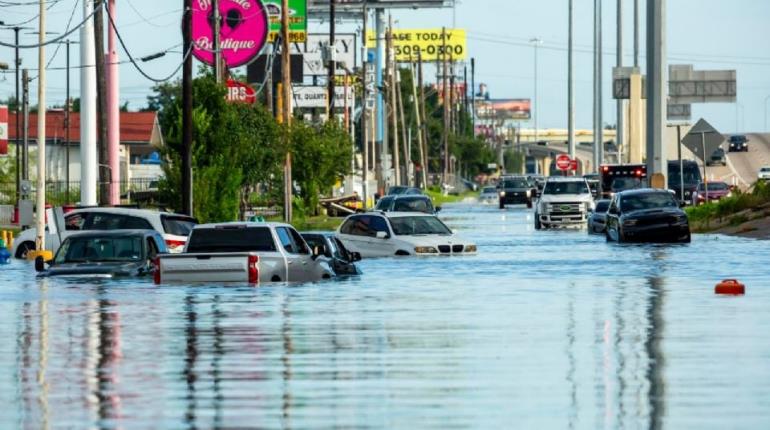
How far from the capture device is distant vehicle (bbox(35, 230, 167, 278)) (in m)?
33.4

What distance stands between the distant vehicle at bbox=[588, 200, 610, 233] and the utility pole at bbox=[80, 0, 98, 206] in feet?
54.4

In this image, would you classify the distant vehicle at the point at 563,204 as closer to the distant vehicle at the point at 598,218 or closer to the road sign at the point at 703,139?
the distant vehicle at the point at 598,218

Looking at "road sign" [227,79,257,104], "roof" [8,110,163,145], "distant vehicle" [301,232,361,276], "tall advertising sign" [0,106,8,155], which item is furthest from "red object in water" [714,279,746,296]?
"roof" [8,110,163,145]

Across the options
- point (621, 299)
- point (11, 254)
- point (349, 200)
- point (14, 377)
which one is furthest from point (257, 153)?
point (14, 377)

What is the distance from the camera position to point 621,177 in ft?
271

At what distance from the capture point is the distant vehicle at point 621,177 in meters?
81.9

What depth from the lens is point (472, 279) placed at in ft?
120

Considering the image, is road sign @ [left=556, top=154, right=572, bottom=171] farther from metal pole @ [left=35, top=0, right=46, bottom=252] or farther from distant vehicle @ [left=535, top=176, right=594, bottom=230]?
metal pole @ [left=35, top=0, right=46, bottom=252]

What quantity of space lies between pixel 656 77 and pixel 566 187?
35.6 feet

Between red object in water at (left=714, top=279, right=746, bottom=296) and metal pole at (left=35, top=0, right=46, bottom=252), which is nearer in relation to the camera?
red object in water at (left=714, top=279, right=746, bottom=296)

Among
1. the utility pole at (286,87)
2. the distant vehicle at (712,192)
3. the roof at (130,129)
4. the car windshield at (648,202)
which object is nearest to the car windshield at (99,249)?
the car windshield at (648,202)

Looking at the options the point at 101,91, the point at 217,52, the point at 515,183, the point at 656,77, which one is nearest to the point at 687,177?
the point at 656,77

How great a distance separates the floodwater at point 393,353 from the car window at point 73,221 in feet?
20.2

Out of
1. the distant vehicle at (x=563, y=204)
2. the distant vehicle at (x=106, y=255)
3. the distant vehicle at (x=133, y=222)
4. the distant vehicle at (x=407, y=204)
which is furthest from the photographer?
the distant vehicle at (x=563, y=204)
